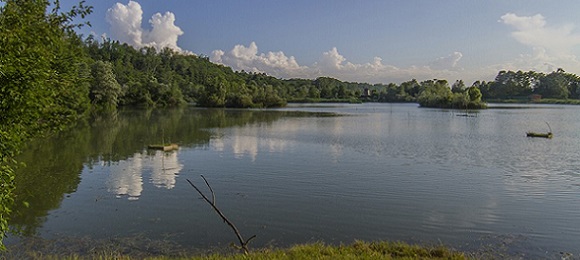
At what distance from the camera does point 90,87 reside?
223ft

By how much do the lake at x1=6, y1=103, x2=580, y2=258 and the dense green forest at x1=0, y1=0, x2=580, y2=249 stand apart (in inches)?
123

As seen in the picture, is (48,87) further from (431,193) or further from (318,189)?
(431,193)

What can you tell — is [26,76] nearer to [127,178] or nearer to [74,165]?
[127,178]

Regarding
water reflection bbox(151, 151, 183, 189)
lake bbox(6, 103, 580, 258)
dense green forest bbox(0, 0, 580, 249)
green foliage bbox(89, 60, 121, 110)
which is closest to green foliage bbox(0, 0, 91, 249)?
dense green forest bbox(0, 0, 580, 249)

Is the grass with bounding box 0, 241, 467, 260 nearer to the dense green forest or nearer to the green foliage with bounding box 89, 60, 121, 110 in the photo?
the dense green forest

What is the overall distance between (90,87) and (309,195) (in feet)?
209

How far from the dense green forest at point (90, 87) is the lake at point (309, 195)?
123 inches

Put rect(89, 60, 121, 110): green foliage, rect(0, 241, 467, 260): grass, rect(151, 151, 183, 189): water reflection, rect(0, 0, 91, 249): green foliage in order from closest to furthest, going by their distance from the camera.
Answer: rect(0, 0, 91, 249): green foliage < rect(0, 241, 467, 260): grass < rect(151, 151, 183, 189): water reflection < rect(89, 60, 121, 110): green foliage

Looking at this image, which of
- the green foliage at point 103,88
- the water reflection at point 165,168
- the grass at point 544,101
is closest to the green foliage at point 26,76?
the water reflection at point 165,168

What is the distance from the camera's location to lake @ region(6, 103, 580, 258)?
1062cm

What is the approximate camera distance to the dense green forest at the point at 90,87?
16.3 feet

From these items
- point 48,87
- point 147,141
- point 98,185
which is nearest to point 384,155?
point 98,185

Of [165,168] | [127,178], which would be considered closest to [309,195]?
[127,178]

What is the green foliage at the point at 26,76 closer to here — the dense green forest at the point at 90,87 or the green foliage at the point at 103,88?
the dense green forest at the point at 90,87
